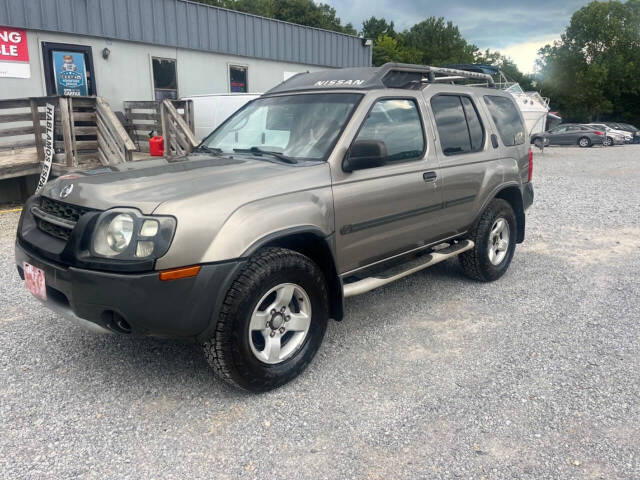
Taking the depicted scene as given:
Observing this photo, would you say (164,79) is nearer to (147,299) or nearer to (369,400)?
(147,299)

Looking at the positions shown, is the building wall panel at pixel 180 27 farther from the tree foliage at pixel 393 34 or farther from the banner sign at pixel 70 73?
the tree foliage at pixel 393 34

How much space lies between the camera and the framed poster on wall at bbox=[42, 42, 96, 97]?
11.7m

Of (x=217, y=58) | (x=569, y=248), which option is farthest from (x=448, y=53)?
(x=569, y=248)

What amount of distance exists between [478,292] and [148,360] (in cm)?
305

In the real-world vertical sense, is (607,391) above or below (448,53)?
below

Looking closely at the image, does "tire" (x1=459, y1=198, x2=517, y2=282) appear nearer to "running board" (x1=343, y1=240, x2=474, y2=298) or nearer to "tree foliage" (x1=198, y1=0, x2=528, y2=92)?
"running board" (x1=343, y1=240, x2=474, y2=298)

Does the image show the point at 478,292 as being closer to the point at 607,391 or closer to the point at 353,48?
the point at 607,391

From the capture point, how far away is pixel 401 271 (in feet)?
13.3

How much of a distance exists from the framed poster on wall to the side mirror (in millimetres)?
10066

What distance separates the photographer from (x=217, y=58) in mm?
15289

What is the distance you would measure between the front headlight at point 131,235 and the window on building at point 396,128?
5.12 ft

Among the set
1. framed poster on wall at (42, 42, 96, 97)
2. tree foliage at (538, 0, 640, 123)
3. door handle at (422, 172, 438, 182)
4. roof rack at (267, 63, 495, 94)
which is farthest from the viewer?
tree foliage at (538, 0, 640, 123)

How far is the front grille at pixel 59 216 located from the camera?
116 inches

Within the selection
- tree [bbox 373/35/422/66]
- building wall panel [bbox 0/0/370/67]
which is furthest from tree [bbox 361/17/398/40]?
building wall panel [bbox 0/0/370/67]
